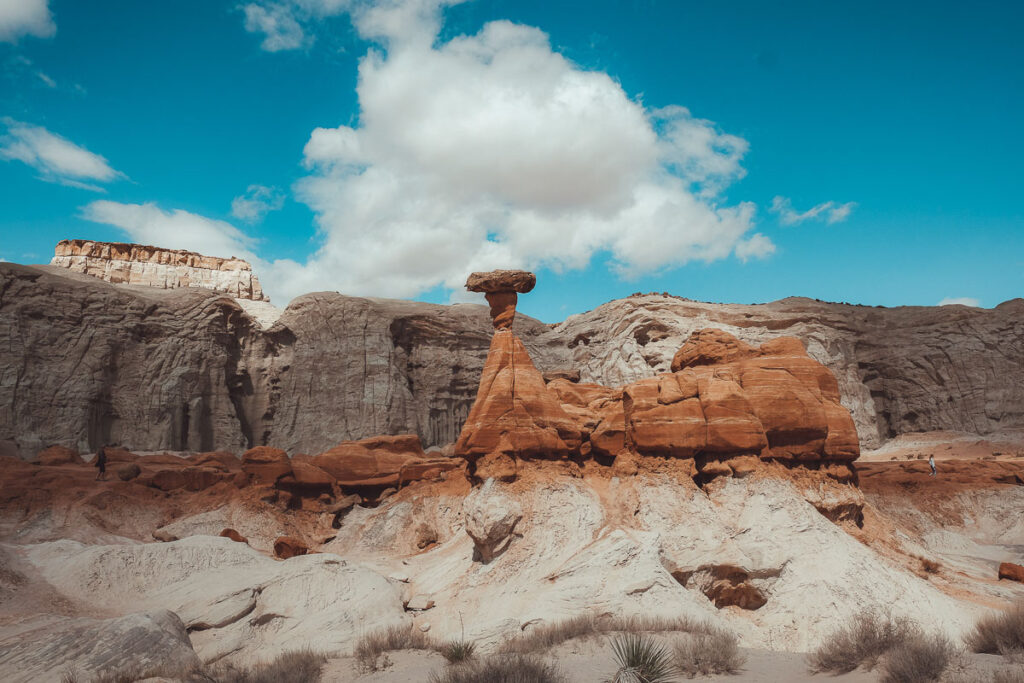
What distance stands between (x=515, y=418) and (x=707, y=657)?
7114mm

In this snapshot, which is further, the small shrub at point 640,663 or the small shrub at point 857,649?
the small shrub at point 857,649

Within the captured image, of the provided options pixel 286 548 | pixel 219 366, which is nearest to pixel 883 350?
pixel 286 548

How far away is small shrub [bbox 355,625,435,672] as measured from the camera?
9.11 meters

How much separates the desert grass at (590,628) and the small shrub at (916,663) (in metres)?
2.74

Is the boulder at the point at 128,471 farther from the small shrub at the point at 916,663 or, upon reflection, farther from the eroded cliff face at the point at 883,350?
the eroded cliff face at the point at 883,350

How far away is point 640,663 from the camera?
7.33 m

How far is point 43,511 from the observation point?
66.3 ft

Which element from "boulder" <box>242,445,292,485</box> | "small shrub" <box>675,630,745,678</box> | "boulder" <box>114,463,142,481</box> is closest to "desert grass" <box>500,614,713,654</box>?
"small shrub" <box>675,630,745,678</box>

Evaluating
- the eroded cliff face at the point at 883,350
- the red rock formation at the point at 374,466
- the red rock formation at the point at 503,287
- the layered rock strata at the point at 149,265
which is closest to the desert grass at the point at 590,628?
the red rock formation at the point at 503,287

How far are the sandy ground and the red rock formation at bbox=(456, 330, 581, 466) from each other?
5.17 metres

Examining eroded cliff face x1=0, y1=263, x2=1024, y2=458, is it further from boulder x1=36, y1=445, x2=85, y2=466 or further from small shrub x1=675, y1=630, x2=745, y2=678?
small shrub x1=675, y1=630, x2=745, y2=678

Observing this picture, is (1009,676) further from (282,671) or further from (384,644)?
(282,671)

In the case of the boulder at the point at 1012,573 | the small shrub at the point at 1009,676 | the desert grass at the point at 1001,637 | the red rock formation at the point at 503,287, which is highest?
the red rock formation at the point at 503,287

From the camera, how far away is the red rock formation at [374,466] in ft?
77.4
